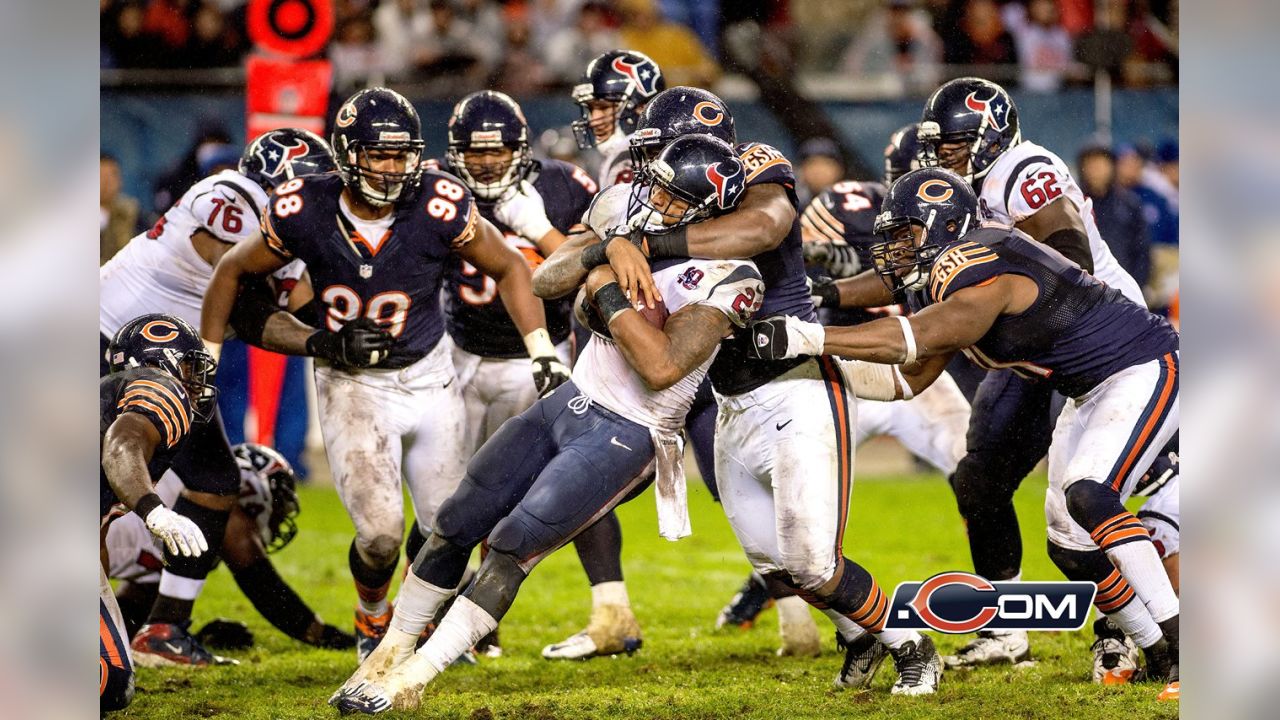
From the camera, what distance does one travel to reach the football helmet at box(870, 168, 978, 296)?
4.55 meters

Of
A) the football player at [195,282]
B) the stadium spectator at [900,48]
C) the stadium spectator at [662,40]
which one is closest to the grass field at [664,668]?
the football player at [195,282]

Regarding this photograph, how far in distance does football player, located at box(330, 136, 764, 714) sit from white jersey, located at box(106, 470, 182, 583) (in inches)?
58.0

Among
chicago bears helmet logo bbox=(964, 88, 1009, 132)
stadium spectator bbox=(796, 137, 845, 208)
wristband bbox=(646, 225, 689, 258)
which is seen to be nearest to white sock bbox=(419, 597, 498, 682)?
wristband bbox=(646, 225, 689, 258)

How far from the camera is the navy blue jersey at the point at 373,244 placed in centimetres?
490

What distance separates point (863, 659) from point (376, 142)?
7.62ft

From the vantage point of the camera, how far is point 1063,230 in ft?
16.6

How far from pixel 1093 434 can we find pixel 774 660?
1.47 metres

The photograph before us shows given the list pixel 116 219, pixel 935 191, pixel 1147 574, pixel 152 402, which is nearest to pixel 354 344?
pixel 152 402

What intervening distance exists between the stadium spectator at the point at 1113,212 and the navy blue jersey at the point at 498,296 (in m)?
2.38
